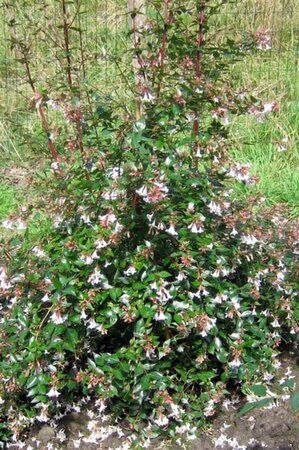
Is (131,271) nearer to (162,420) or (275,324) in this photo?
(162,420)

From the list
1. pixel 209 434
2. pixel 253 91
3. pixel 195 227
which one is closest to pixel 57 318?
pixel 195 227

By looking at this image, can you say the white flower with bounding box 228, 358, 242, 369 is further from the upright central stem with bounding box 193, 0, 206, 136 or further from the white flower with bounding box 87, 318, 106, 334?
the upright central stem with bounding box 193, 0, 206, 136

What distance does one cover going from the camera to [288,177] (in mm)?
4832

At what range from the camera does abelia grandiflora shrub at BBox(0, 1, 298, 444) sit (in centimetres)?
257

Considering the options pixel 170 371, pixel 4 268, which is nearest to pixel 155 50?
pixel 4 268

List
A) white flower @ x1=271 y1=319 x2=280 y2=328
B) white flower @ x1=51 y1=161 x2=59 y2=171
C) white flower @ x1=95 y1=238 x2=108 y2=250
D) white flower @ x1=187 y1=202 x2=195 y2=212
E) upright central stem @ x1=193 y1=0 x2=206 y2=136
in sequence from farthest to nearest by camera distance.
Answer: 1. white flower @ x1=271 y1=319 x2=280 y2=328
2. white flower @ x1=51 y1=161 x2=59 y2=171
3. upright central stem @ x1=193 y1=0 x2=206 y2=136
4. white flower @ x1=187 y1=202 x2=195 y2=212
5. white flower @ x1=95 y1=238 x2=108 y2=250

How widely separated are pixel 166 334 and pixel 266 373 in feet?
1.56

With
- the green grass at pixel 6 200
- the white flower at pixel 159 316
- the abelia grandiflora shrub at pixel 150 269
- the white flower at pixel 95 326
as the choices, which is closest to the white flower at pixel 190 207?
the abelia grandiflora shrub at pixel 150 269

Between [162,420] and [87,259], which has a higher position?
[87,259]

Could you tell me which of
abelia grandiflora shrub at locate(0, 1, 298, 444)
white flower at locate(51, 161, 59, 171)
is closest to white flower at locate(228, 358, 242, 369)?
abelia grandiflora shrub at locate(0, 1, 298, 444)

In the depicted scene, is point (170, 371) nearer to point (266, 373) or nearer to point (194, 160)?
point (266, 373)

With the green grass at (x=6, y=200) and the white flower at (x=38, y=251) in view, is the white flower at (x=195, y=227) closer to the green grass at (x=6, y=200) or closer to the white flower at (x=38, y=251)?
the white flower at (x=38, y=251)

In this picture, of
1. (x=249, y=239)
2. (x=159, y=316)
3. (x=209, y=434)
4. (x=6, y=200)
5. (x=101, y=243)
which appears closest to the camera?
(x=101, y=243)

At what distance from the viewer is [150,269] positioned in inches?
103
